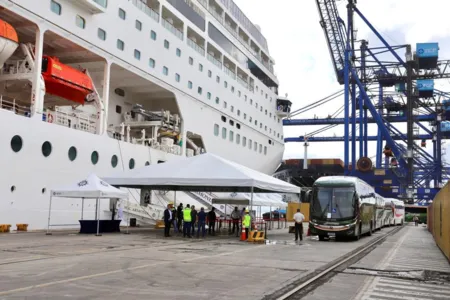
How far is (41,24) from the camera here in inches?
850

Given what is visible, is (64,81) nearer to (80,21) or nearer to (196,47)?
(80,21)

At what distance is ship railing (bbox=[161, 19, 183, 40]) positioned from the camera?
108ft

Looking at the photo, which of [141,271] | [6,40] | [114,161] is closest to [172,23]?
[114,161]

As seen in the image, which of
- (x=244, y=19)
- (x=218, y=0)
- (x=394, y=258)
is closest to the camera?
(x=394, y=258)

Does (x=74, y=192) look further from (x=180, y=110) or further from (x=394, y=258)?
(x=180, y=110)

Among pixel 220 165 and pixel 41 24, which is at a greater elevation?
pixel 41 24

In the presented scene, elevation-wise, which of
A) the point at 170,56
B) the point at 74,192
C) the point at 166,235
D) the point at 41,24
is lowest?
the point at 166,235

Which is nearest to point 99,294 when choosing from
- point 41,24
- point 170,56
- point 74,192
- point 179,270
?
point 179,270

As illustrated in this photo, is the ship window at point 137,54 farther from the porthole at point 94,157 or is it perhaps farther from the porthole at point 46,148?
the porthole at point 46,148

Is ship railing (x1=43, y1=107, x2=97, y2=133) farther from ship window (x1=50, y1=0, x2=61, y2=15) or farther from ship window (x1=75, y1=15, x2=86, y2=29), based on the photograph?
ship window (x1=50, y1=0, x2=61, y2=15)

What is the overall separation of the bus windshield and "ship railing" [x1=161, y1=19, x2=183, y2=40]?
18.3m

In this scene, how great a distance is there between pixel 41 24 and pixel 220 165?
10.9 m

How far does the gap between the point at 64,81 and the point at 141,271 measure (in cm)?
1653

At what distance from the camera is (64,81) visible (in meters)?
23.3
